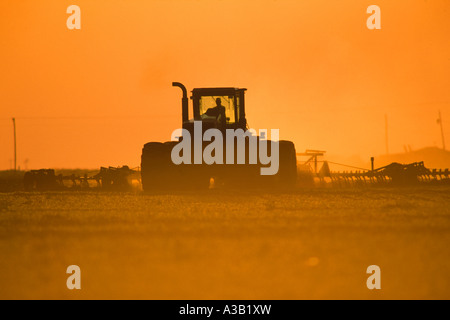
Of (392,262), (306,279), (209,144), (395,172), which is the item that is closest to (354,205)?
(209,144)

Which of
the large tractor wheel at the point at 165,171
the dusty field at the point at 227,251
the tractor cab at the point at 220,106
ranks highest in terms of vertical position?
the tractor cab at the point at 220,106

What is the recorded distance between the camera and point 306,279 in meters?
8.80

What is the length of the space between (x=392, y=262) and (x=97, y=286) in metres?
3.64

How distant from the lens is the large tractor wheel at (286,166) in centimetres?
2678

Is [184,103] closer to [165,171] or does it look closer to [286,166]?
[165,171]

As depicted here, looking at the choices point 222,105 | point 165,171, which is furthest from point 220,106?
point 165,171

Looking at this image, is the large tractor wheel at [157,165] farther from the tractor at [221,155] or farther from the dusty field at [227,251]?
the dusty field at [227,251]

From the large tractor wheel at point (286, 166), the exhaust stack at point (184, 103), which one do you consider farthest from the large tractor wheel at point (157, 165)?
the large tractor wheel at point (286, 166)

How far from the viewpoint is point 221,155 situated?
26.1 meters

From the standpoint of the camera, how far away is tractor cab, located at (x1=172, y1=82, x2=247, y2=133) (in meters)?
25.9

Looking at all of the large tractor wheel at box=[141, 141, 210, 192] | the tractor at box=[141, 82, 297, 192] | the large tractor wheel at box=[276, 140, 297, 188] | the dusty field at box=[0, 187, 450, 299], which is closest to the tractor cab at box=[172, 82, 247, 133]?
the tractor at box=[141, 82, 297, 192]

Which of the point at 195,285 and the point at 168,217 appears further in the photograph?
the point at 168,217

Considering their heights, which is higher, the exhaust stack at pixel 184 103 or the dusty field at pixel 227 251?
the exhaust stack at pixel 184 103

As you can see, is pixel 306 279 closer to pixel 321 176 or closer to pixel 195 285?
pixel 195 285
